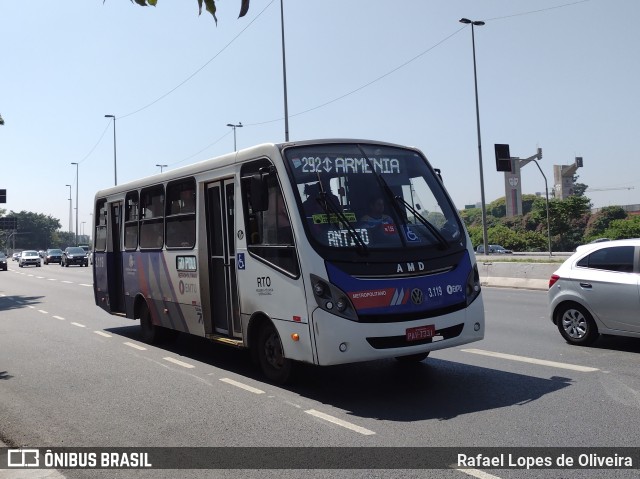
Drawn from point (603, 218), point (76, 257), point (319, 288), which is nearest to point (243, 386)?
point (319, 288)

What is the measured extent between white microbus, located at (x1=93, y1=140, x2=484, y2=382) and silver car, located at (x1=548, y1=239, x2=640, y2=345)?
240 cm

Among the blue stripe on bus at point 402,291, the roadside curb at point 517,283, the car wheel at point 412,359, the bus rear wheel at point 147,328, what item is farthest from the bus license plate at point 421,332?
the roadside curb at point 517,283

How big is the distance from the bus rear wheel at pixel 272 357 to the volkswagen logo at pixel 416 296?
1588mm

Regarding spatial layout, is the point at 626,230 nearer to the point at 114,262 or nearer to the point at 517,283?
the point at 517,283

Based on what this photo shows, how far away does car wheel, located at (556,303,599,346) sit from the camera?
9258 mm

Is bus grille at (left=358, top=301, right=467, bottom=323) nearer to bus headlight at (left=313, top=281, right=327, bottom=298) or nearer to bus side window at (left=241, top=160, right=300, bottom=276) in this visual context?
bus headlight at (left=313, top=281, right=327, bottom=298)

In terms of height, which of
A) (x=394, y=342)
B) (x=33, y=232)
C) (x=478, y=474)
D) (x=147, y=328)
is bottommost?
(x=478, y=474)

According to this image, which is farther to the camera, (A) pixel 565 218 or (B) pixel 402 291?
(A) pixel 565 218

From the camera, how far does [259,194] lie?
24.0 ft

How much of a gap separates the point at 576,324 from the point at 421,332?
365 cm

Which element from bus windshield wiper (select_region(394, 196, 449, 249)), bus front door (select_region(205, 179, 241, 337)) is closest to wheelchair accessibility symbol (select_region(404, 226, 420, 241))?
bus windshield wiper (select_region(394, 196, 449, 249))

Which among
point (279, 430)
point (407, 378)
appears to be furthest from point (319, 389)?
point (279, 430)

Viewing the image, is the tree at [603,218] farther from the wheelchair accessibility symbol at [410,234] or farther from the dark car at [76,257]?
the wheelchair accessibility symbol at [410,234]

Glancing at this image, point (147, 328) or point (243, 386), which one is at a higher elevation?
point (147, 328)
